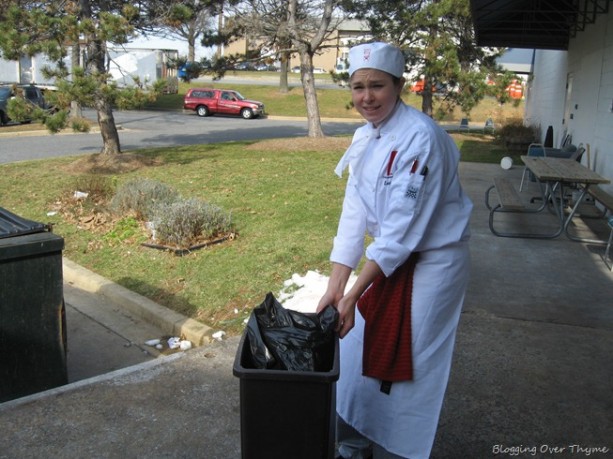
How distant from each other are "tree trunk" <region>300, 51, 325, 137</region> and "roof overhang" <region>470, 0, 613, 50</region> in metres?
4.57

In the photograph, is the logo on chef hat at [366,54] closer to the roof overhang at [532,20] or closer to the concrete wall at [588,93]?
the concrete wall at [588,93]

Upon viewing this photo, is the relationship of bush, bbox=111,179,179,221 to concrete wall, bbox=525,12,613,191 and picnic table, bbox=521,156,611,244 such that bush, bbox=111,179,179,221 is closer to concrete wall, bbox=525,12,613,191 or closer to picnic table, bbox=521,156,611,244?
picnic table, bbox=521,156,611,244

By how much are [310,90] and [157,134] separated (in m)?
7.05

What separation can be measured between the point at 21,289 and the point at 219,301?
2.23 meters

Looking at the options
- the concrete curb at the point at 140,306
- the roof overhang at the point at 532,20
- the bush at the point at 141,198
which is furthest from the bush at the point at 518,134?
the concrete curb at the point at 140,306

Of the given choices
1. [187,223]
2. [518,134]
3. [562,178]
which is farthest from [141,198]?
[518,134]

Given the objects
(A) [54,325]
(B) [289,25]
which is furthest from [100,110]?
(A) [54,325]

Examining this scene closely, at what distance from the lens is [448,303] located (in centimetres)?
246

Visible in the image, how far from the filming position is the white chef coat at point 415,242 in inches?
89.7

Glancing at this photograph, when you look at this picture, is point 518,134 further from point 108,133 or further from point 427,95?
point 108,133

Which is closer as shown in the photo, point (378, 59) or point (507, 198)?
point (378, 59)

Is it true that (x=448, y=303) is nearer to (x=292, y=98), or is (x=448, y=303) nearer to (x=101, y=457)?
(x=101, y=457)

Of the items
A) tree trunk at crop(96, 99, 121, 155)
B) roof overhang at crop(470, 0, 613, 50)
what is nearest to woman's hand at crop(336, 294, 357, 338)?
roof overhang at crop(470, 0, 613, 50)

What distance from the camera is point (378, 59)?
7.57ft
